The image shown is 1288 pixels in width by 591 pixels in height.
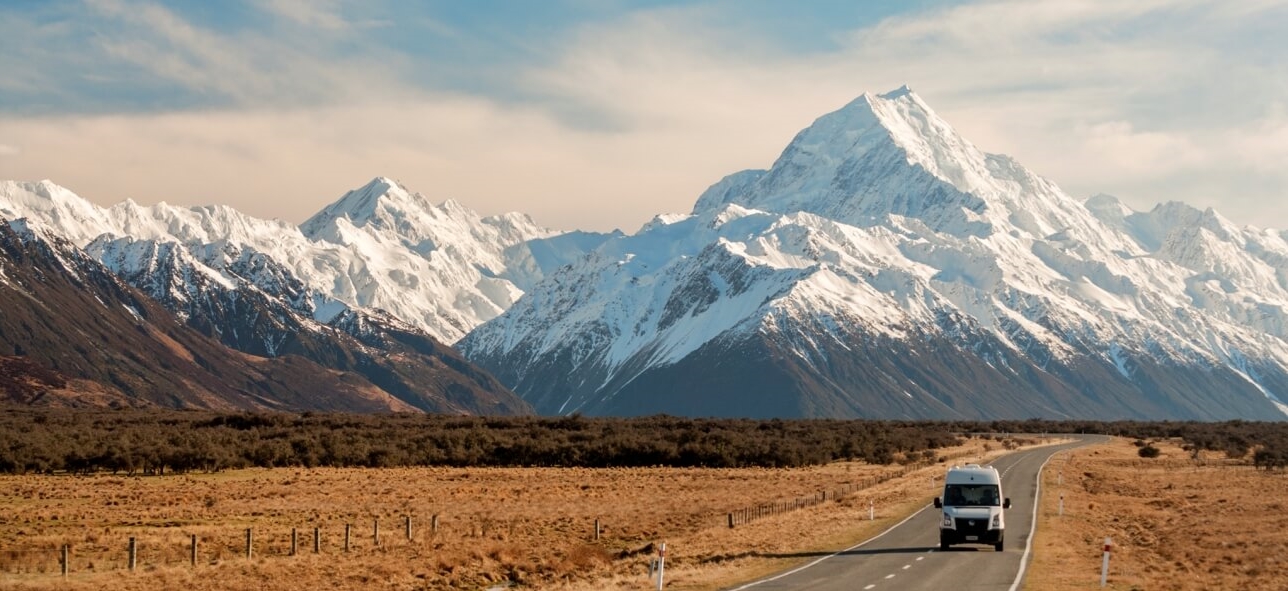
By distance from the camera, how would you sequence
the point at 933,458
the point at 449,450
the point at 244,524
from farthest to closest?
1. the point at 933,458
2. the point at 449,450
3. the point at 244,524

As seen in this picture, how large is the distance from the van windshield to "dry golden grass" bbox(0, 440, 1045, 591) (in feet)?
20.6

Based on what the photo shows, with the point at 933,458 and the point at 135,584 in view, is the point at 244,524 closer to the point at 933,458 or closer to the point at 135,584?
the point at 135,584

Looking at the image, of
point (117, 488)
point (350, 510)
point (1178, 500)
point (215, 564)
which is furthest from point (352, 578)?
point (1178, 500)

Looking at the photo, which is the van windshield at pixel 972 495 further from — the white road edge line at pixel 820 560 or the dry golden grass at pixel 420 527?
the dry golden grass at pixel 420 527

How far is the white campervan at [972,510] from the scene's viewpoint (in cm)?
5666

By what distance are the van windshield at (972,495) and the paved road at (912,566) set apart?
179cm

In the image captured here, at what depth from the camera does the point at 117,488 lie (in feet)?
285

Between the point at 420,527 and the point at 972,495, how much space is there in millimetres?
24652

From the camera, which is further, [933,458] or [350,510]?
[933,458]

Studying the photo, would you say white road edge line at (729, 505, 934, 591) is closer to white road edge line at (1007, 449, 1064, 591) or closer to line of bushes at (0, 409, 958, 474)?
white road edge line at (1007, 449, 1064, 591)

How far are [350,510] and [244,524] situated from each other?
7.87m

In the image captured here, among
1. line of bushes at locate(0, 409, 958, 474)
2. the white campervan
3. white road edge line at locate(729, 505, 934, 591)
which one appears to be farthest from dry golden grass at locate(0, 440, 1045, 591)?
line of bushes at locate(0, 409, 958, 474)

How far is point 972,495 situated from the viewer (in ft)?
187

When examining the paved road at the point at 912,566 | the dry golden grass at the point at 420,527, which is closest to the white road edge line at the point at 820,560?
the paved road at the point at 912,566
